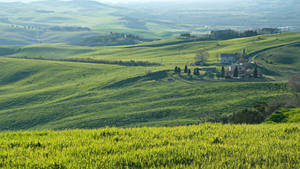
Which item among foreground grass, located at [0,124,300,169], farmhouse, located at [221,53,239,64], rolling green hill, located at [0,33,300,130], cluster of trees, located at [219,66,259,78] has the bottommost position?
rolling green hill, located at [0,33,300,130]

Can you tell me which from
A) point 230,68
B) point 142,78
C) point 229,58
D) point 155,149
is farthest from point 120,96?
point 155,149

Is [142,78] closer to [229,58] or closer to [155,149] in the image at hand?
[229,58]

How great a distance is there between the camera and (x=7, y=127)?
103688mm

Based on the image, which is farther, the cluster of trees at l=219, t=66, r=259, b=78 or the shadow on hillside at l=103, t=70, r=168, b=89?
the shadow on hillside at l=103, t=70, r=168, b=89

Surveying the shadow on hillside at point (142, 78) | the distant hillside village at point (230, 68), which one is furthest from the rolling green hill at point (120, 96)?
the distant hillside village at point (230, 68)

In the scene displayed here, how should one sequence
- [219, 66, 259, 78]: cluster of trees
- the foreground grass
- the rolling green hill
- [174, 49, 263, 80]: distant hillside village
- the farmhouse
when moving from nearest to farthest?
the foreground grass < the rolling green hill < [219, 66, 259, 78]: cluster of trees < [174, 49, 263, 80]: distant hillside village < the farmhouse

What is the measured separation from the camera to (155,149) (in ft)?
36.7

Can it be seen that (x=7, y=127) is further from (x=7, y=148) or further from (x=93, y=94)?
(x=7, y=148)

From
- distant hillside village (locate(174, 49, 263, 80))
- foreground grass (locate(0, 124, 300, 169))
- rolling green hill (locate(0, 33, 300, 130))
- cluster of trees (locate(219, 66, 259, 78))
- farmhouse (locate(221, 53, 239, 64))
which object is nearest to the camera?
foreground grass (locate(0, 124, 300, 169))

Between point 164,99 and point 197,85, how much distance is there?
76.1ft

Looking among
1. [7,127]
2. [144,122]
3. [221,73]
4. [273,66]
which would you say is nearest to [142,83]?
[221,73]

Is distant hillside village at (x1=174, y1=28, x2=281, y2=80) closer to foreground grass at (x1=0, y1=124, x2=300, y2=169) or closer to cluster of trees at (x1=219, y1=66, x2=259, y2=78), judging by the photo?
cluster of trees at (x1=219, y1=66, x2=259, y2=78)

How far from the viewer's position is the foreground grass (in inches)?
398

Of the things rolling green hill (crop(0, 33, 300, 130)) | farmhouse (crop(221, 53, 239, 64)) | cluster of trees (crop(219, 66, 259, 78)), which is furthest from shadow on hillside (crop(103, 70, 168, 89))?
farmhouse (crop(221, 53, 239, 64))
